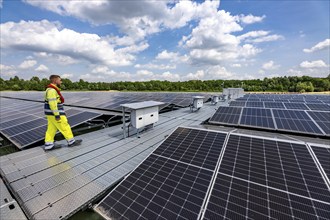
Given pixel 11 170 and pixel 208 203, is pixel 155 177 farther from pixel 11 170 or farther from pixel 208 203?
pixel 11 170

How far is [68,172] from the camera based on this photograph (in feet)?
17.3

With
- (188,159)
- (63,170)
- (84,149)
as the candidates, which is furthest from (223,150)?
(84,149)

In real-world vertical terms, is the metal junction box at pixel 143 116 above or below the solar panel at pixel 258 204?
above

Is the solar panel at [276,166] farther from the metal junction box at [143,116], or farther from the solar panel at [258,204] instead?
the metal junction box at [143,116]

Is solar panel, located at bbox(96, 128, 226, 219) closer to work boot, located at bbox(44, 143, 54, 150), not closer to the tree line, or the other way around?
work boot, located at bbox(44, 143, 54, 150)

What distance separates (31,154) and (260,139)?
30.0 ft

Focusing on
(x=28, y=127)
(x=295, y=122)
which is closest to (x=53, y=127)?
(x=28, y=127)

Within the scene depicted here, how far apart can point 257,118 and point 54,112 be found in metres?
11.0

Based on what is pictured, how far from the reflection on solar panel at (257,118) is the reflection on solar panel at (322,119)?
211 cm

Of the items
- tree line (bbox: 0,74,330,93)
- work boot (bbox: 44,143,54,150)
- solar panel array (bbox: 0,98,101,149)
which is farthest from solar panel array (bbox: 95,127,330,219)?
tree line (bbox: 0,74,330,93)

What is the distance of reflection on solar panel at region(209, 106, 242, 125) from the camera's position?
9.62 metres

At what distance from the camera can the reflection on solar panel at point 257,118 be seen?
→ 8845mm

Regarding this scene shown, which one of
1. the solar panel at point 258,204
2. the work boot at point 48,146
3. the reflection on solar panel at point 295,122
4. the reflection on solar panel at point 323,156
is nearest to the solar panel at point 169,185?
the solar panel at point 258,204

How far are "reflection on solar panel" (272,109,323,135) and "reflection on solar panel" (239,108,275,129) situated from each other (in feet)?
1.21
